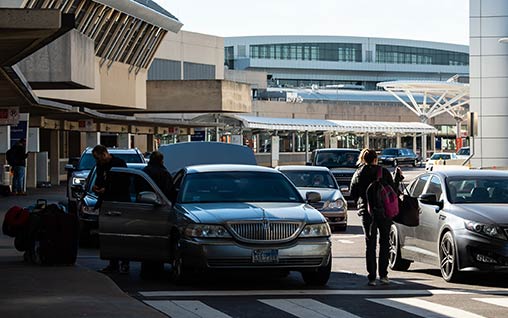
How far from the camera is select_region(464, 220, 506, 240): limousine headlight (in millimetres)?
15031


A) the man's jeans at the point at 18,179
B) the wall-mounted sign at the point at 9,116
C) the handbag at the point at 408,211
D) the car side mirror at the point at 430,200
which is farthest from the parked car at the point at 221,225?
the man's jeans at the point at 18,179

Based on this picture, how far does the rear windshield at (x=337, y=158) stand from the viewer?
3819cm

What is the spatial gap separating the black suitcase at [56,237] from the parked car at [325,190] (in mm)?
8654

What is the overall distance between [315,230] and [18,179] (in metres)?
27.9

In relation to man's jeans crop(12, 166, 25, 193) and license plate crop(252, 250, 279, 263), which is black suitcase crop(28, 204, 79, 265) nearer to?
license plate crop(252, 250, 279, 263)

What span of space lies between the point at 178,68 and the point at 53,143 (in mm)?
31216

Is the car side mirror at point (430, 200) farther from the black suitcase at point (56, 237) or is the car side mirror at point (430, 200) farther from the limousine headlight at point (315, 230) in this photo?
the black suitcase at point (56, 237)

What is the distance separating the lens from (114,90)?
62281mm

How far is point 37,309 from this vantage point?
12141 millimetres

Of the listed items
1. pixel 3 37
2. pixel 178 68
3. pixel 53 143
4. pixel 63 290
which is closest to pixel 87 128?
pixel 53 143

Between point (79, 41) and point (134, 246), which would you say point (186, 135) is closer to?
point (79, 41)

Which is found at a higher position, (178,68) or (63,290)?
(178,68)

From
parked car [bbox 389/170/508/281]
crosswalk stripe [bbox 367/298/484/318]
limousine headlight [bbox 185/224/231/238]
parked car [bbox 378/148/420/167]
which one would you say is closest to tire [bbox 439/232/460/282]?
parked car [bbox 389/170/508/281]

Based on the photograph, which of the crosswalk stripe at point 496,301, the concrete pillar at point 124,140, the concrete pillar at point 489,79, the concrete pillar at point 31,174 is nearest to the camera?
the crosswalk stripe at point 496,301
